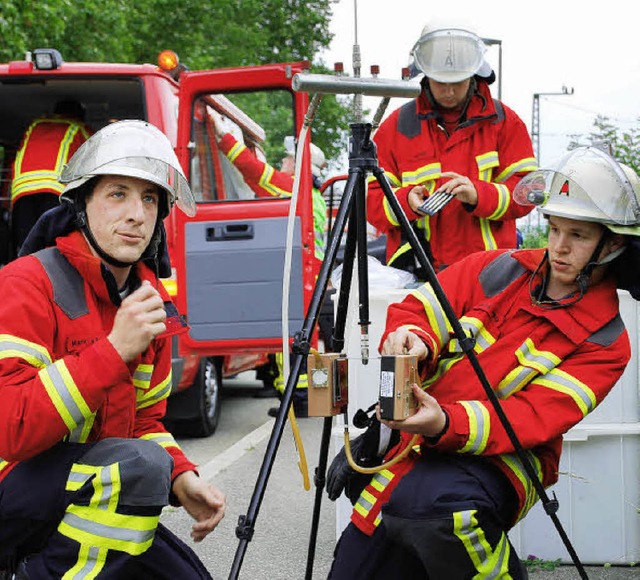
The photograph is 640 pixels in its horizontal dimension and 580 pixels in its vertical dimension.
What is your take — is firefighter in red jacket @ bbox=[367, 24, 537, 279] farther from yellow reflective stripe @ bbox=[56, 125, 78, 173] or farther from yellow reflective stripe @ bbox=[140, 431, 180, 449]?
yellow reflective stripe @ bbox=[56, 125, 78, 173]

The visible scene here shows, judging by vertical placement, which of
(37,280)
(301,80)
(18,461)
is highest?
(301,80)

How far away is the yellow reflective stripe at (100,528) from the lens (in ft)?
8.20

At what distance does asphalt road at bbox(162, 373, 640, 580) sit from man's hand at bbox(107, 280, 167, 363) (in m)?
0.58

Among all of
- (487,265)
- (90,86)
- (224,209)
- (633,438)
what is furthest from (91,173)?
(90,86)

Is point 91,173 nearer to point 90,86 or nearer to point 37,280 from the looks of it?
point 37,280

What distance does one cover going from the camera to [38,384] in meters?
2.33

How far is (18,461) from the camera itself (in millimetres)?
2518

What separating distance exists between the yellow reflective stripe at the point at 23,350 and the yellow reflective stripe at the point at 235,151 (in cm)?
442

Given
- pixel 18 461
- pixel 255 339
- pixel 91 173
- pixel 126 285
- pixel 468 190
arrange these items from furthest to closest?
pixel 255 339
pixel 468 190
pixel 126 285
pixel 91 173
pixel 18 461

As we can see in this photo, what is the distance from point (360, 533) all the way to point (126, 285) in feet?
3.22

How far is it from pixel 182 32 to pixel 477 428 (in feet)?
60.8

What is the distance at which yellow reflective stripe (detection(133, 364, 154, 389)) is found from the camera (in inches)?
112

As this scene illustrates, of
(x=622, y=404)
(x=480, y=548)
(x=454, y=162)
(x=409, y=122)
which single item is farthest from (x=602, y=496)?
(x=409, y=122)

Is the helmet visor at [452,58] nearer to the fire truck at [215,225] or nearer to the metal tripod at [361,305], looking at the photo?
the metal tripod at [361,305]
